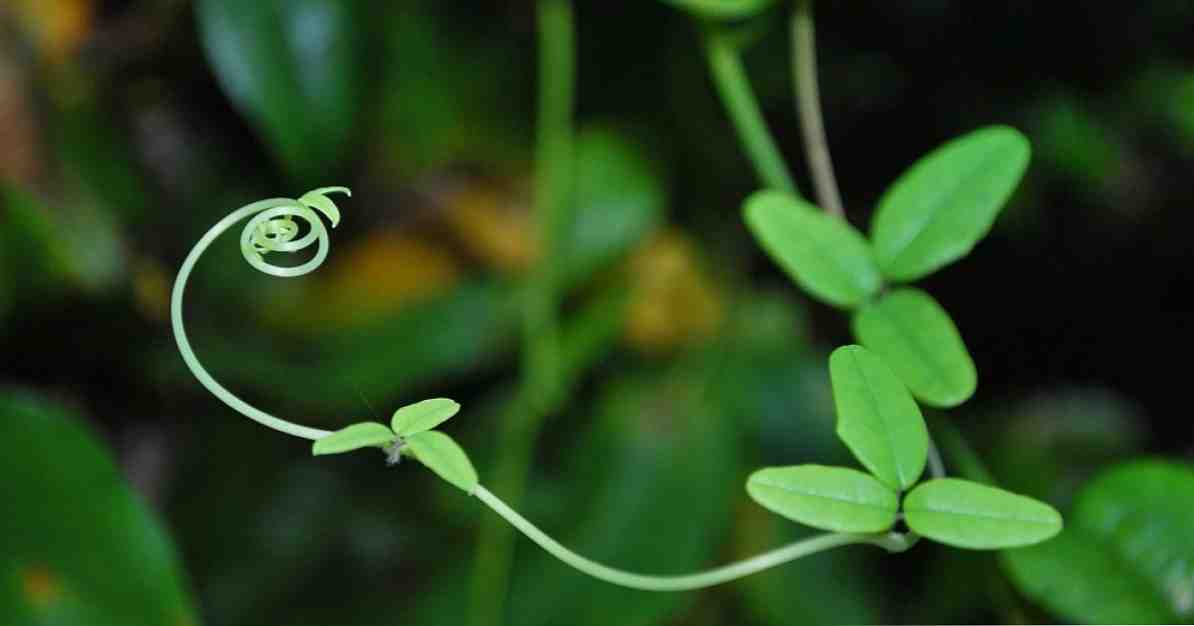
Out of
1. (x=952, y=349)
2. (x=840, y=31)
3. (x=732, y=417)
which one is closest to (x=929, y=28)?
(x=840, y=31)

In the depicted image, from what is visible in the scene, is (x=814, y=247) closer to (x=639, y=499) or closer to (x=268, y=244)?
(x=268, y=244)

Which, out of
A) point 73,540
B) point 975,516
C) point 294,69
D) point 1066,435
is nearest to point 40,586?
point 73,540

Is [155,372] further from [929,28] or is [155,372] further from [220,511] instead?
[929,28]

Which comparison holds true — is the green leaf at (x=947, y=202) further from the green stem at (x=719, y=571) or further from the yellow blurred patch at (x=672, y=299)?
the yellow blurred patch at (x=672, y=299)

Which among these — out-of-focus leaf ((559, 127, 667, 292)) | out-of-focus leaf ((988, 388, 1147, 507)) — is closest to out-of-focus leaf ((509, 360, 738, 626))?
out-of-focus leaf ((559, 127, 667, 292))

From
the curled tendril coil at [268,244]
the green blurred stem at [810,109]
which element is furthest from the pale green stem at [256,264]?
the green blurred stem at [810,109]

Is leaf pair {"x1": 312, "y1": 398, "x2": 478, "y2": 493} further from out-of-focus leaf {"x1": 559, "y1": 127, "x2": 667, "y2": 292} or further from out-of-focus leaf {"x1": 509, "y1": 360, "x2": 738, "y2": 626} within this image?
out-of-focus leaf {"x1": 559, "y1": 127, "x2": 667, "y2": 292}
